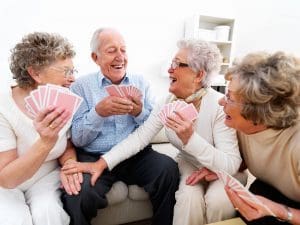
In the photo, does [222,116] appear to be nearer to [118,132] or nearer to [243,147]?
[243,147]

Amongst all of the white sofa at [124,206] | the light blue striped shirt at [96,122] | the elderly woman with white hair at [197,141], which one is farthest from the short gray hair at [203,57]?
the white sofa at [124,206]

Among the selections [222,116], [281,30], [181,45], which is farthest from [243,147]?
[281,30]

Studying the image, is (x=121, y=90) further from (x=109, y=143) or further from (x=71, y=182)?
(x=71, y=182)

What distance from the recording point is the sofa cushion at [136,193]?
1.55 metres

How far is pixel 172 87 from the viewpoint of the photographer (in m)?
1.56

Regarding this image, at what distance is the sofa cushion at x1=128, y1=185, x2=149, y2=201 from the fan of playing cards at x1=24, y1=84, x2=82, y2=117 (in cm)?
68

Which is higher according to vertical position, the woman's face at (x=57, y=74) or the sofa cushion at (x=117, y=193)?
the woman's face at (x=57, y=74)

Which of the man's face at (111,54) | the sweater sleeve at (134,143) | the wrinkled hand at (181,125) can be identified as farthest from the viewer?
the man's face at (111,54)

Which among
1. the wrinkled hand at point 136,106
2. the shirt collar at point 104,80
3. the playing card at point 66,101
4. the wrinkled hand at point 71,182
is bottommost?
the wrinkled hand at point 71,182

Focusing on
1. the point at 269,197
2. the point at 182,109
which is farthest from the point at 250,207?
the point at 182,109

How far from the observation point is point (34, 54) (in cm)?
129

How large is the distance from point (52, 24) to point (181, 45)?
1.99 m

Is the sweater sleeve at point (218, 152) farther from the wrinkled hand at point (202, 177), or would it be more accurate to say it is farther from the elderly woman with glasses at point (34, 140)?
the elderly woman with glasses at point (34, 140)

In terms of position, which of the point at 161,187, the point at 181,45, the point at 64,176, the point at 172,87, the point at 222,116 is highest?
the point at 181,45
